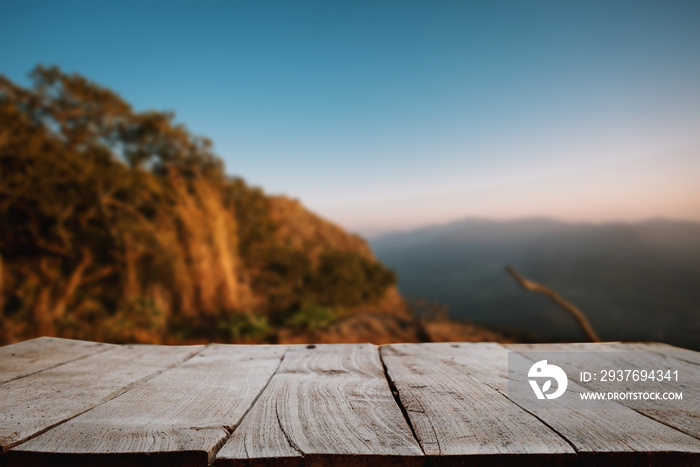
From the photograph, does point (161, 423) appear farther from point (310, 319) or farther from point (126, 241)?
point (126, 241)

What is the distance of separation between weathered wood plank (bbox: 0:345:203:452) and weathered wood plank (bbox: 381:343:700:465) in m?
0.69

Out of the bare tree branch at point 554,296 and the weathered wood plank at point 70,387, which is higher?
the weathered wood plank at point 70,387

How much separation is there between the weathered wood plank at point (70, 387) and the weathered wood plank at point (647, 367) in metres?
1.15

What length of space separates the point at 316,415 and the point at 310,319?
7.38 m

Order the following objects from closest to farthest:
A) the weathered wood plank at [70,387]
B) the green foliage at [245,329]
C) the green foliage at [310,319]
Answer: the weathered wood plank at [70,387] → the green foliage at [245,329] → the green foliage at [310,319]

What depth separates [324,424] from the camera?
0.70 meters

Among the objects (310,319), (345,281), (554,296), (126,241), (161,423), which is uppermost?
(126,241)

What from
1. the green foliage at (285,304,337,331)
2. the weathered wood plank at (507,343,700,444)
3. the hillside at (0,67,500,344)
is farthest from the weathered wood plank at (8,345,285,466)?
the green foliage at (285,304,337,331)

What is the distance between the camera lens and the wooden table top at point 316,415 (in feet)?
1.98

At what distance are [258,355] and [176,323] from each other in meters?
7.34

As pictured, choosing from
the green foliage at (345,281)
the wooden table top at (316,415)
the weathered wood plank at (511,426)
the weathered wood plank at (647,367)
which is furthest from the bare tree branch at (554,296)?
the weathered wood plank at (511,426)

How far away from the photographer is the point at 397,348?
1.28 metres

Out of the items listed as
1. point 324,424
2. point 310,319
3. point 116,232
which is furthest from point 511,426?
point 116,232

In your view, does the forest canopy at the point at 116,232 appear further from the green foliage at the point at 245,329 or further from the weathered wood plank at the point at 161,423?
the weathered wood plank at the point at 161,423
